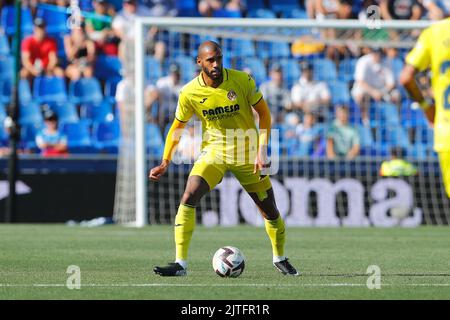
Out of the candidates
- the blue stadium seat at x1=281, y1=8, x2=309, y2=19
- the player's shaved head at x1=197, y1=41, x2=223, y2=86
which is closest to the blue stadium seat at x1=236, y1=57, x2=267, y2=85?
the blue stadium seat at x1=281, y1=8, x2=309, y2=19

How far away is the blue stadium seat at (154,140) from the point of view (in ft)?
69.2

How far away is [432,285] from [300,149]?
1210cm

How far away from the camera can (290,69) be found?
22.6 metres

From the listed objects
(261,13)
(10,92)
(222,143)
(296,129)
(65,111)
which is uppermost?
(261,13)

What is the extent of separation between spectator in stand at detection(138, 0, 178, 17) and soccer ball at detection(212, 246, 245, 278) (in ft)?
47.7

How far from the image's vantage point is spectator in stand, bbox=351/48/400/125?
71.7 feet

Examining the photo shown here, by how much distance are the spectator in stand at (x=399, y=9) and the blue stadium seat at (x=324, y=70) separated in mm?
2534

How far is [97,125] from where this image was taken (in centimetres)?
2212

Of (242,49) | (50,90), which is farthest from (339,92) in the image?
(50,90)

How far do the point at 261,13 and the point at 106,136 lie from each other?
17.8 feet

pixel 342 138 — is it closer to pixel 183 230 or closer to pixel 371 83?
pixel 371 83

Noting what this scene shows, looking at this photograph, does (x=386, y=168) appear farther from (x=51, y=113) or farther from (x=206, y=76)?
(x=206, y=76)

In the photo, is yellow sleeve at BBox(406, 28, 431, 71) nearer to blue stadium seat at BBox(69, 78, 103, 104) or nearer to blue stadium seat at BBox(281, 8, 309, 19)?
blue stadium seat at BBox(69, 78, 103, 104)
